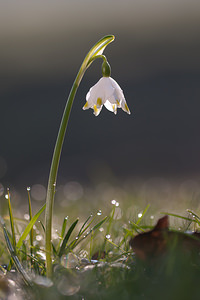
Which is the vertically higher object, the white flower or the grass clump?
the white flower

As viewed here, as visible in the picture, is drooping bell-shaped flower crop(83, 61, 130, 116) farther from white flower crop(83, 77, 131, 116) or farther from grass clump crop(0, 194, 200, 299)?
grass clump crop(0, 194, 200, 299)

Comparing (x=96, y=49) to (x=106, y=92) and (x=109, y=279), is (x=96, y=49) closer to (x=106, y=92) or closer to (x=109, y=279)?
(x=106, y=92)

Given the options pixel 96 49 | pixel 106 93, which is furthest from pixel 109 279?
pixel 96 49

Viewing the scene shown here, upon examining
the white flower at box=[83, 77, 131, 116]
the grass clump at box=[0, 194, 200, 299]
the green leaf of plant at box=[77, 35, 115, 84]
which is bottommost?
the grass clump at box=[0, 194, 200, 299]

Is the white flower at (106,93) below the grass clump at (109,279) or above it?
above

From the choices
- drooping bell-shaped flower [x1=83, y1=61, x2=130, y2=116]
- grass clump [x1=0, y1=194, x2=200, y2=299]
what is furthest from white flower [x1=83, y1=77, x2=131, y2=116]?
grass clump [x1=0, y1=194, x2=200, y2=299]

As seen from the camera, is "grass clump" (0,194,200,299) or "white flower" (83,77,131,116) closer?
"grass clump" (0,194,200,299)

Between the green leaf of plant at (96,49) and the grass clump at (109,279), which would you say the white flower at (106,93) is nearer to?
the green leaf of plant at (96,49)

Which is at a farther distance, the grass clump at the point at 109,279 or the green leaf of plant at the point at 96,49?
the green leaf of plant at the point at 96,49

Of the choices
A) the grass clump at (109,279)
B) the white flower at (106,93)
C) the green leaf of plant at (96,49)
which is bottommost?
the grass clump at (109,279)

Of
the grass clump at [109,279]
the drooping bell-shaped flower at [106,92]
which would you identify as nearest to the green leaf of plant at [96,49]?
the drooping bell-shaped flower at [106,92]

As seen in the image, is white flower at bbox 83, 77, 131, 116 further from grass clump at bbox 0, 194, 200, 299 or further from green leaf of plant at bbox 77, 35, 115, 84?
grass clump at bbox 0, 194, 200, 299

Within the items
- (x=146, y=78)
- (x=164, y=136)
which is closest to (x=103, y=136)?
(x=164, y=136)
